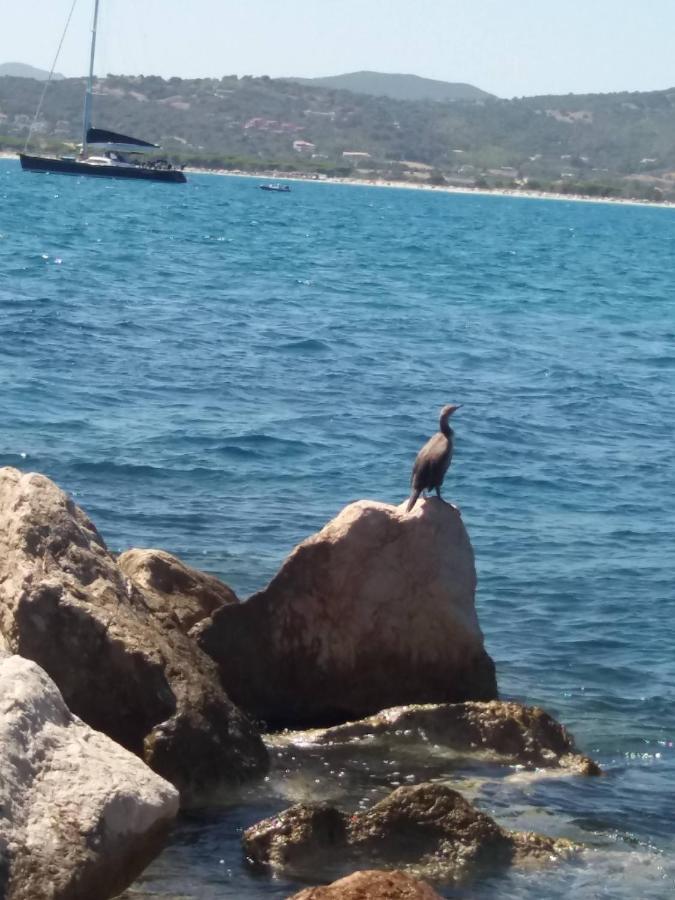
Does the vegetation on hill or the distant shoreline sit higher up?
the vegetation on hill

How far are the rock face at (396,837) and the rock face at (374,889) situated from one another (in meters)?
1.25

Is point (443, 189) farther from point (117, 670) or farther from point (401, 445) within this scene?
point (117, 670)

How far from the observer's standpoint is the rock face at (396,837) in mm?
7000

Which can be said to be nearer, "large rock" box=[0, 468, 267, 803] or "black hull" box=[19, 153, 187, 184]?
"large rock" box=[0, 468, 267, 803]

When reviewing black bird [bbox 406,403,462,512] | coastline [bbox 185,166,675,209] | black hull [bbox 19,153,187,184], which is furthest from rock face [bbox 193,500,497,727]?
coastline [bbox 185,166,675,209]

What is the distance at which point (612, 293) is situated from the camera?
4259 centimetres

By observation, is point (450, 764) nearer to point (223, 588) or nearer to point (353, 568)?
point (353, 568)

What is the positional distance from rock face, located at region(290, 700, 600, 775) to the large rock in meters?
0.90

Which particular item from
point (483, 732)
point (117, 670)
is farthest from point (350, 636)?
point (117, 670)

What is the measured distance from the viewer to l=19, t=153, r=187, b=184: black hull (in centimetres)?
8944

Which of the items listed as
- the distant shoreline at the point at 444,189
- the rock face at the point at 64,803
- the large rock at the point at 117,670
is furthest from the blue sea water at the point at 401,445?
the distant shoreline at the point at 444,189

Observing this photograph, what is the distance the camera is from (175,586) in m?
9.66

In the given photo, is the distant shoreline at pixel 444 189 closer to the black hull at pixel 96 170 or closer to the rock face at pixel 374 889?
the black hull at pixel 96 170

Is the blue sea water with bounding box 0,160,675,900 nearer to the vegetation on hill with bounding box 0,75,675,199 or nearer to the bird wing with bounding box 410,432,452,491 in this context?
the bird wing with bounding box 410,432,452,491
